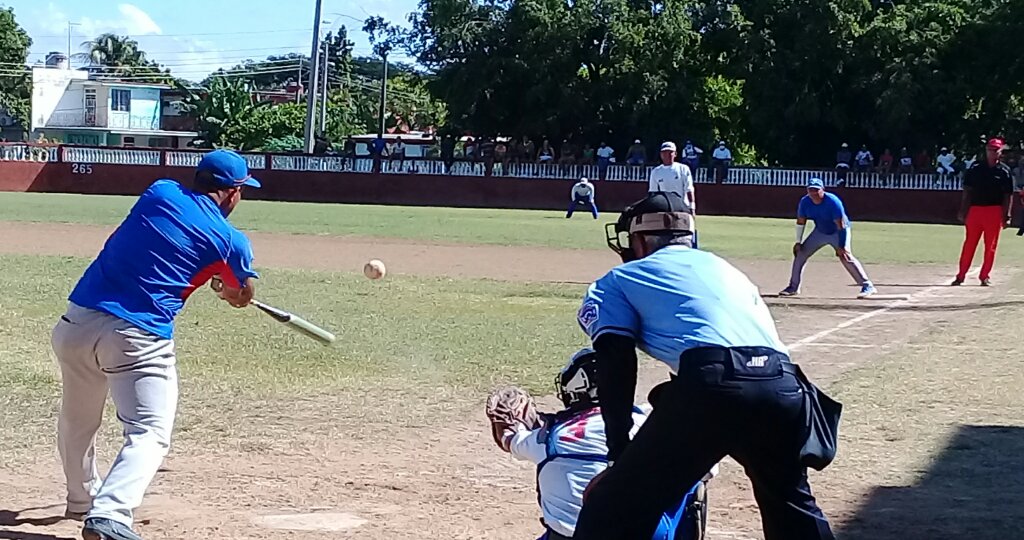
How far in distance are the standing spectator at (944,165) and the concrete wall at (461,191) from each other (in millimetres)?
733

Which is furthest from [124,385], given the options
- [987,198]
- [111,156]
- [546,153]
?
[111,156]

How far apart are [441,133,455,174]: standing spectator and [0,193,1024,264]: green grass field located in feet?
19.2

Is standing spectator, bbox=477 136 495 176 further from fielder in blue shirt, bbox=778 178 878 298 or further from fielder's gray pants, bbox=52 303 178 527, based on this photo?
fielder's gray pants, bbox=52 303 178 527

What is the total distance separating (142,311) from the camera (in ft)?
19.6

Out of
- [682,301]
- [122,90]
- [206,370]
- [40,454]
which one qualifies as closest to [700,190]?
[206,370]

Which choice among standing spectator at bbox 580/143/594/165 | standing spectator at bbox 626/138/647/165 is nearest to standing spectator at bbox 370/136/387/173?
standing spectator at bbox 580/143/594/165

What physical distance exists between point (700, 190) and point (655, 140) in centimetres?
894

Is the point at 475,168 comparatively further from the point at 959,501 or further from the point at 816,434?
the point at 816,434

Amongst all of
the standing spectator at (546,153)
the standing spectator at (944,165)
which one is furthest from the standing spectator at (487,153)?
the standing spectator at (944,165)

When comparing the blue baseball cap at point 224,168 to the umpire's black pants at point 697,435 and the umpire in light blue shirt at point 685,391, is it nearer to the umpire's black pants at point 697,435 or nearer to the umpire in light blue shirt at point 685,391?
the umpire in light blue shirt at point 685,391

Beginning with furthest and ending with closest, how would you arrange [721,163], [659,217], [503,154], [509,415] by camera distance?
[503,154] → [721,163] → [509,415] → [659,217]

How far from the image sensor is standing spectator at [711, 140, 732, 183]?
47.1 metres

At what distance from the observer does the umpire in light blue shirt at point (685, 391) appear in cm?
418

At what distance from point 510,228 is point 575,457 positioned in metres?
28.2
